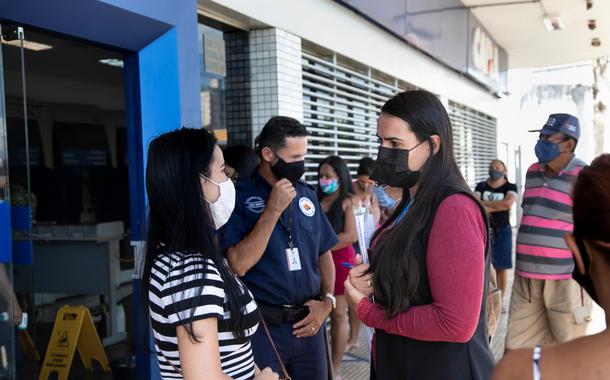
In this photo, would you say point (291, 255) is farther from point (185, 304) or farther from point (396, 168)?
point (185, 304)

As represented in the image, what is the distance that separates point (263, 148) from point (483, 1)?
7962 mm

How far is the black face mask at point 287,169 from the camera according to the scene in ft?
9.61

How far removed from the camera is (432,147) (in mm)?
1955

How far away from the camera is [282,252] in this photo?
2814 millimetres

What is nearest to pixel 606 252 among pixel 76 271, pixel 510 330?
pixel 510 330

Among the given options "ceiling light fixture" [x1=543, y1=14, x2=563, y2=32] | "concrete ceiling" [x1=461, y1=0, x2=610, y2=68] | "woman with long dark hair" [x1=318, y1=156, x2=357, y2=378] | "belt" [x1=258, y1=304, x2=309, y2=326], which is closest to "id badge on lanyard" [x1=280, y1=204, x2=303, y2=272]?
"belt" [x1=258, y1=304, x2=309, y2=326]

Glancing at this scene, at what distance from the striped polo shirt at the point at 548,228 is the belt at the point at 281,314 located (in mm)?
1983

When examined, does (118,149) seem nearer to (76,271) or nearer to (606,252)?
(76,271)

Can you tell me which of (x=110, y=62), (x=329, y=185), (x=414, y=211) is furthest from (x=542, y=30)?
(x=414, y=211)

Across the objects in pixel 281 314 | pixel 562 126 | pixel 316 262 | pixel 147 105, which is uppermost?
pixel 147 105

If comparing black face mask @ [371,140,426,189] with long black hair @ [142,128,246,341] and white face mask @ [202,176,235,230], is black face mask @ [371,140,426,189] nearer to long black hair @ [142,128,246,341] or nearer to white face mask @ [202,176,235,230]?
white face mask @ [202,176,235,230]

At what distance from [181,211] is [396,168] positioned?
2.52ft

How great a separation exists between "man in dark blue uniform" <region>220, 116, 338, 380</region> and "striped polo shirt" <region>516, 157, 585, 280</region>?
1.71m

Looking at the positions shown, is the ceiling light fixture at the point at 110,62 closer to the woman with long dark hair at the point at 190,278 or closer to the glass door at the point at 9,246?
the glass door at the point at 9,246
